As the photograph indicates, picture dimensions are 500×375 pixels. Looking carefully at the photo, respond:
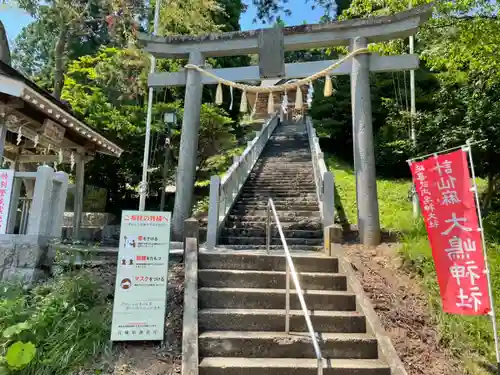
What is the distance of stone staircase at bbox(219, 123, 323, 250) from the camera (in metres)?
7.97

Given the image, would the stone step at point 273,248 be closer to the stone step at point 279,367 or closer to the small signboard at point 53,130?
A: the stone step at point 279,367

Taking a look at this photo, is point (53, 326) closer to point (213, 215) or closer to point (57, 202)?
point (57, 202)

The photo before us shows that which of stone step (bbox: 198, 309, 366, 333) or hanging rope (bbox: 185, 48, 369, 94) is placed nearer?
stone step (bbox: 198, 309, 366, 333)

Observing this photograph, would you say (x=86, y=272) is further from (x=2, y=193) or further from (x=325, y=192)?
(x=325, y=192)

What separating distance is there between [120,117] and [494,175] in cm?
1259

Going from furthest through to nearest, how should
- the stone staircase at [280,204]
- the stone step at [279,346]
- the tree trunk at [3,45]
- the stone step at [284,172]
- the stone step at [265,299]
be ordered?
1. the stone step at [284,172]
2. the tree trunk at [3,45]
3. the stone staircase at [280,204]
4. the stone step at [265,299]
5. the stone step at [279,346]

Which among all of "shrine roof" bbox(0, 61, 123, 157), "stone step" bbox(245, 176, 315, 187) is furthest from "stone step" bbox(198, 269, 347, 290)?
"stone step" bbox(245, 176, 315, 187)

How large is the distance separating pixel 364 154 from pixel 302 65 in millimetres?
2621

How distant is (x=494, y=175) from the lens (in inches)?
351

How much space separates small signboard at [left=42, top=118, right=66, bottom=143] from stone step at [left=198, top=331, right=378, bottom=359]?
20.5 ft

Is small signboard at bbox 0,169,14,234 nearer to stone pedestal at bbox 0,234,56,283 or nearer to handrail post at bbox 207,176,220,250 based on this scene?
stone pedestal at bbox 0,234,56,283

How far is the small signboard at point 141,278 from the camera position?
4395 mm

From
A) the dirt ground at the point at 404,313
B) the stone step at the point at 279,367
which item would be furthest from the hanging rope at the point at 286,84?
the stone step at the point at 279,367

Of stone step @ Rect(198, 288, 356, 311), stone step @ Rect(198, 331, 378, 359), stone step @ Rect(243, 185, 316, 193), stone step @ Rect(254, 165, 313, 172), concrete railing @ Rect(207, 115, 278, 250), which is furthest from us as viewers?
stone step @ Rect(254, 165, 313, 172)
